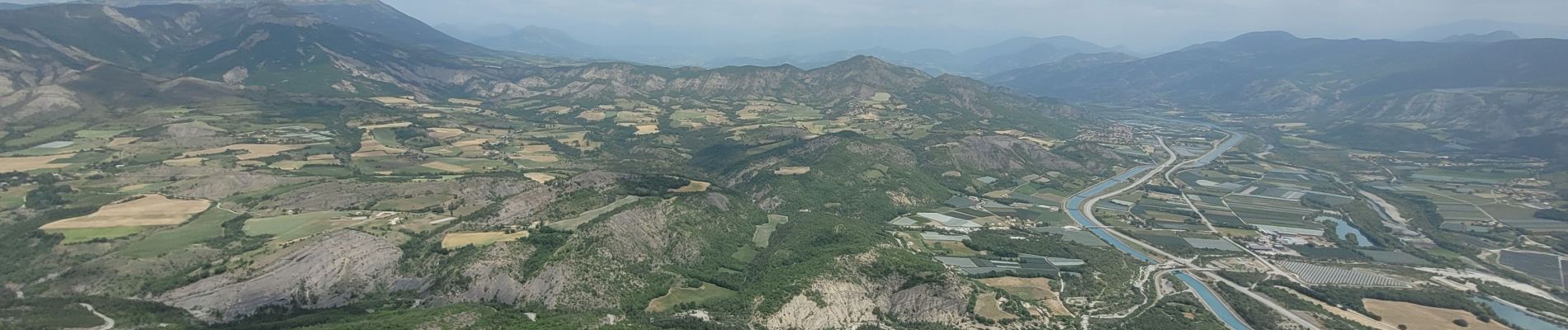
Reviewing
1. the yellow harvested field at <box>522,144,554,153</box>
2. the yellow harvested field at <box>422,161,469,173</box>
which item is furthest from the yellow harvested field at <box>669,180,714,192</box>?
the yellow harvested field at <box>522,144,554,153</box>

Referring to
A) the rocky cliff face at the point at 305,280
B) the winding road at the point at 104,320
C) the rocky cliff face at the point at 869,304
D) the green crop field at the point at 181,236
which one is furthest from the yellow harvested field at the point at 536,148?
the rocky cliff face at the point at 869,304

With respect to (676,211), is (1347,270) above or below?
below

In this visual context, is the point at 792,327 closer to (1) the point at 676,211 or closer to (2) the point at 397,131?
(1) the point at 676,211

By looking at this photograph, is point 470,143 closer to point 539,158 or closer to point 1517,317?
point 539,158

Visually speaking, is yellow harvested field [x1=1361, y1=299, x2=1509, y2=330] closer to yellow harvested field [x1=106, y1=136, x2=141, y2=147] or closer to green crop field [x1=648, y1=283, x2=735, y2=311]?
green crop field [x1=648, y1=283, x2=735, y2=311]

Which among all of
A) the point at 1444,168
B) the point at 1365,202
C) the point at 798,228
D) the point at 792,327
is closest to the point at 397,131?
the point at 798,228

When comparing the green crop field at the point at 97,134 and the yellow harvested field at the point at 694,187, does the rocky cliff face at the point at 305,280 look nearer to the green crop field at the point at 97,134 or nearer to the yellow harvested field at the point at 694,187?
the yellow harvested field at the point at 694,187
